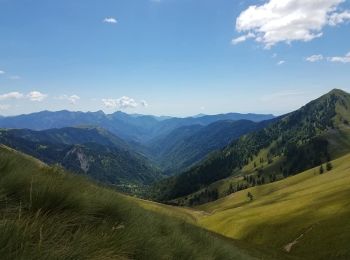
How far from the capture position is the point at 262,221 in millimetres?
94000

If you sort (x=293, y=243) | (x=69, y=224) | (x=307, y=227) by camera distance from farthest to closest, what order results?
(x=307, y=227)
(x=293, y=243)
(x=69, y=224)

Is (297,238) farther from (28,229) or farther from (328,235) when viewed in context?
(28,229)

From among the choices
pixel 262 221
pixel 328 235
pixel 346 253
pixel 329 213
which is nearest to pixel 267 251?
pixel 346 253

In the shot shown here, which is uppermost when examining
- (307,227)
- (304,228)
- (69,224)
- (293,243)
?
(69,224)

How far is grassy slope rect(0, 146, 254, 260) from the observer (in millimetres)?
5477

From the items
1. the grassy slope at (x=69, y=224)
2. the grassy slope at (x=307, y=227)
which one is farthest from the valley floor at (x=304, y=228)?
the grassy slope at (x=69, y=224)

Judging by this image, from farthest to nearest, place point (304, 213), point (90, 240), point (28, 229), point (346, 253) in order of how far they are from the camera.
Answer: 1. point (304, 213)
2. point (346, 253)
3. point (90, 240)
4. point (28, 229)

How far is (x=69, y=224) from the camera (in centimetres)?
727

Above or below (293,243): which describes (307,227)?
above

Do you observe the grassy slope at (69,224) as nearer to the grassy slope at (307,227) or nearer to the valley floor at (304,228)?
the valley floor at (304,228)

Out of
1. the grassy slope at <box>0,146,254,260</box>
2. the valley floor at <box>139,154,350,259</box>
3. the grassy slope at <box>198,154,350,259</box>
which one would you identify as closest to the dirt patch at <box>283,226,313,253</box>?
the valley floor at <box>139,154,350,259</box>

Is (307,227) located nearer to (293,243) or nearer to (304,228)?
(304,228)

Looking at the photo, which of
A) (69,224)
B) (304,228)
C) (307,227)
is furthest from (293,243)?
(69,224)

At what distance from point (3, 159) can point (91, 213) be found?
2043mm
